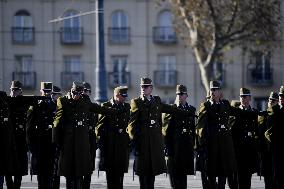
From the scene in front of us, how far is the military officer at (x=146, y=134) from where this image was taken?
58.1 ft

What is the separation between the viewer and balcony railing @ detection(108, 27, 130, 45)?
54.3 metres

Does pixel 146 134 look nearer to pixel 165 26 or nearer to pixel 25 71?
pixel 165 26

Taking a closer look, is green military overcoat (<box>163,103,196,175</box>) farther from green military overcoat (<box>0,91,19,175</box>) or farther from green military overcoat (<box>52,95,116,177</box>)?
green military overcoat (<box>0,91,19,175</box>)

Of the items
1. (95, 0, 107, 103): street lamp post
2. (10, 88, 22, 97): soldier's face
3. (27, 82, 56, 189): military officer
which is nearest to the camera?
(27, 82, 56, 189): military officer

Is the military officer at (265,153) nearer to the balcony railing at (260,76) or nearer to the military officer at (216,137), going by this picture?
the military officer at (216,137)

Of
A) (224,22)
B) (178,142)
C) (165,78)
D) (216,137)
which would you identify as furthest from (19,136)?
(165,78)

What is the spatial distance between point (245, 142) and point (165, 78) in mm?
35887

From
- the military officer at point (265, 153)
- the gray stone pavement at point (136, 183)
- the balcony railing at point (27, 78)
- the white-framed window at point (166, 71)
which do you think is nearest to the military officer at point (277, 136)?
the military officer at point (265, 153)

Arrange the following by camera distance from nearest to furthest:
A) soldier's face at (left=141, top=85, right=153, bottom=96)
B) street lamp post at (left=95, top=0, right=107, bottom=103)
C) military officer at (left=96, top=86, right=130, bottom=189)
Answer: soldier's face at (left=141, top=85, right=153, bottom=96) → military officer at (left=96, top=86, right=130, bottom=189) → street lamp post at (left=95, top=0, right=107, bottom=103)

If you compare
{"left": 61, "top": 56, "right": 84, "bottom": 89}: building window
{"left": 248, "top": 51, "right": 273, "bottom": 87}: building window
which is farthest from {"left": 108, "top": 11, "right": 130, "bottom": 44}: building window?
{"left": 248, "top": 51, "right": 273, "bottom": 87}: building window

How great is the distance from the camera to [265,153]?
19328 mm

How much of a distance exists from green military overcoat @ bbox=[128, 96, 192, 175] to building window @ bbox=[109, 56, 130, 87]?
120 ft

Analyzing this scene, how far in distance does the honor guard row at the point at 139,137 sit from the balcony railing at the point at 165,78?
115ft

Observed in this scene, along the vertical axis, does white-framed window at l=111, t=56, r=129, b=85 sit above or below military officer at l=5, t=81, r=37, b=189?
above
